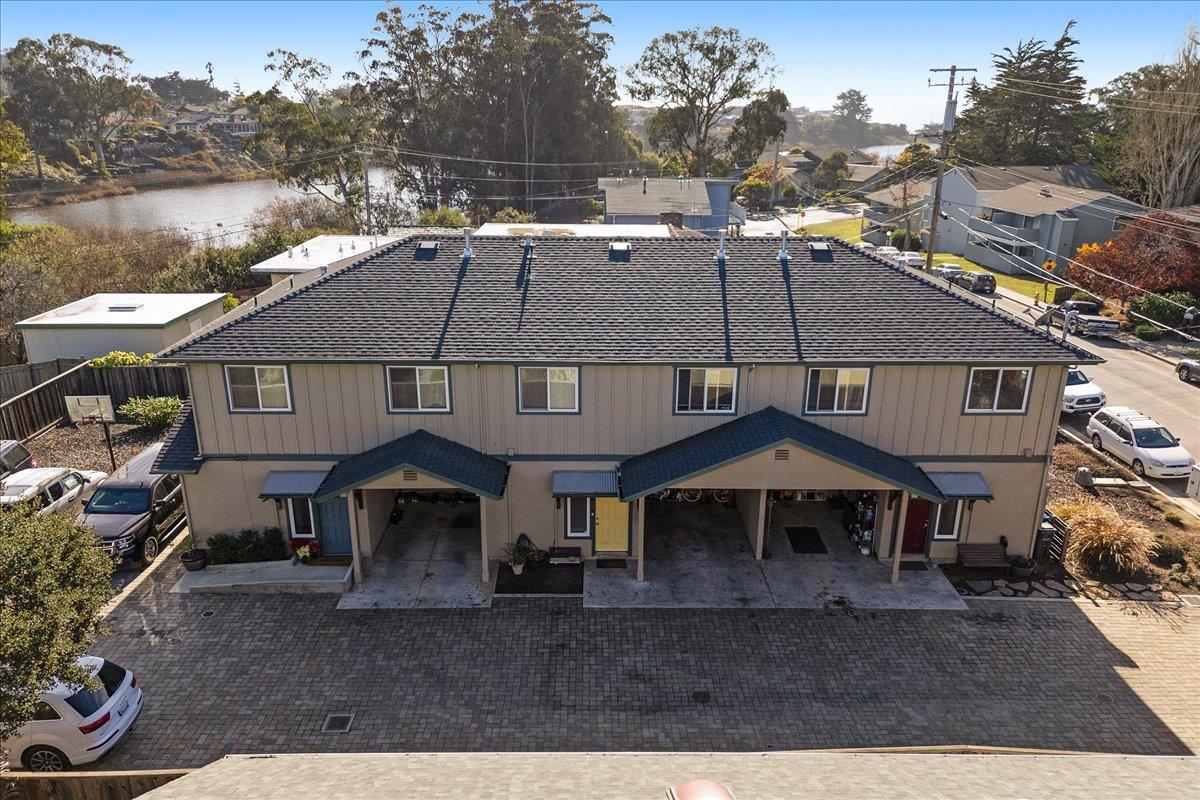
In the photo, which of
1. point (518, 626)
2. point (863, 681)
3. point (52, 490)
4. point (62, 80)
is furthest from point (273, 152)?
point (863, 681)

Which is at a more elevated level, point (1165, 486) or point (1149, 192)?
point (1149, 192)

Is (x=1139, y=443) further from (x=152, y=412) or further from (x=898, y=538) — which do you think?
(x=152, y=412)

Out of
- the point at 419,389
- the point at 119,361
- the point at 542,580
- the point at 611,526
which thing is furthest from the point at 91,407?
the point at 611,526

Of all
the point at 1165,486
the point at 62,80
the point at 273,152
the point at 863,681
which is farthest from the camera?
the point at 62,80

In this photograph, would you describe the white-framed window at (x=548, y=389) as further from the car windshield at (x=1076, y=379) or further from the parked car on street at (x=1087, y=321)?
the parked car on street at (x=1087, y=321)

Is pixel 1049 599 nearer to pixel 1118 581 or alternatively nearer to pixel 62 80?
pixel 1118 581

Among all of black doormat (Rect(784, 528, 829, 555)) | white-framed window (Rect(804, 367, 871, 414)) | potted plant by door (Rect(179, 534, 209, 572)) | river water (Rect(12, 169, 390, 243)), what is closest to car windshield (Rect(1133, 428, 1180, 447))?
black doormat (Rect(784, 528, 829, 555))
